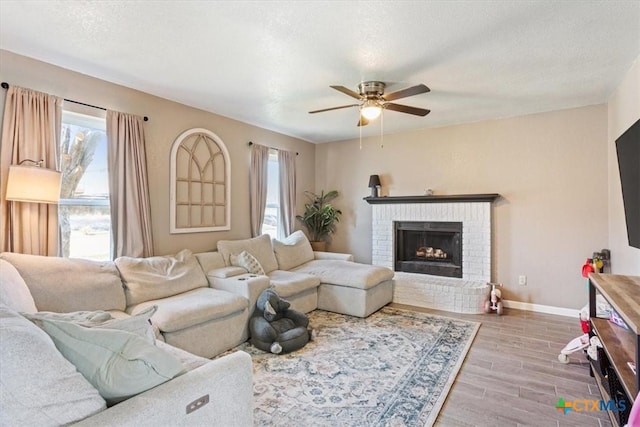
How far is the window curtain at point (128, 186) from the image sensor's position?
3203 millimetres

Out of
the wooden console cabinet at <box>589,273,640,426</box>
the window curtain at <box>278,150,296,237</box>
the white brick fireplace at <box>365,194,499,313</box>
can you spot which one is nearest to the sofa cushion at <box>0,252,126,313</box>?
the window curtain at <box>278,150,296,237</box>

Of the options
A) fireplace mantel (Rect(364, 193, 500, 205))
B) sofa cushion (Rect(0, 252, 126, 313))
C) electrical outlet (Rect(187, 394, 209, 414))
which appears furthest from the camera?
fireplace mantel (Rect(364, 193, 500, 205))

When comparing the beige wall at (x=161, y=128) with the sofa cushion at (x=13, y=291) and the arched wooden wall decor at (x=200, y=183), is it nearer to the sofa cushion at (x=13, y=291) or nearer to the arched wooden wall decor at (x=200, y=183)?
the arched wooden wall decor at (x=200, y=183)

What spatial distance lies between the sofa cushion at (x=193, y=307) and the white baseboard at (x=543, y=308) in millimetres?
3490

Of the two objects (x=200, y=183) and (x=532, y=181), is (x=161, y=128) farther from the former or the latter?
(x=532, y=181)

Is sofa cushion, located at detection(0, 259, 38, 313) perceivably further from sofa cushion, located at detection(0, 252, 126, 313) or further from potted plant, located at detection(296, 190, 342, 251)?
potted plant, located at detection(296, 190, 342, 251)

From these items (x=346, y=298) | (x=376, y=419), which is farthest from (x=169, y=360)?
(x=346, y=298)

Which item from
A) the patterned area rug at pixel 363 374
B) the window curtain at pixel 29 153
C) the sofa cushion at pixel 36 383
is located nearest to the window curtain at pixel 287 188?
the patterned area rug at pixel 363 374

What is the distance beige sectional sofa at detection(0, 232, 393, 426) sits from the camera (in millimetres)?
1032

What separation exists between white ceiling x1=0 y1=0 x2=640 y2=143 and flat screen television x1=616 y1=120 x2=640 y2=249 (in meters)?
0.70

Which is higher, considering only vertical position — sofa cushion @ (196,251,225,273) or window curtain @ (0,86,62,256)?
window curtain @ (0,86,62,256)

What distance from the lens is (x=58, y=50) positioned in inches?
101

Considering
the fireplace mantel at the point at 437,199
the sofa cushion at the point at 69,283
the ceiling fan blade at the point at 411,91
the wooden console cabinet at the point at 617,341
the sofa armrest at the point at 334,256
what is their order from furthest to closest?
the sofa armrest at the point at 334,256 < the fireplace mantel at the point at 437,199 < the ceiling fan blade at the point at 411,91 < the sofa cushion at the point at 69,283 < the wooden console cabinet at the point at 617,341

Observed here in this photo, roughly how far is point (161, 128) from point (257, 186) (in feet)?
4.91
